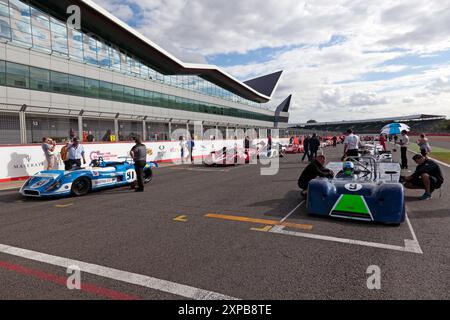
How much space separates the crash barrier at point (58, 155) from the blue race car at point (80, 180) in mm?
784

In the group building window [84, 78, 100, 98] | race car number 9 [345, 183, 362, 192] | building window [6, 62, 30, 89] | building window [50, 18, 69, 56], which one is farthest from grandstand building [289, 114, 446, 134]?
race car number 9 [345, 183, 362, 192]

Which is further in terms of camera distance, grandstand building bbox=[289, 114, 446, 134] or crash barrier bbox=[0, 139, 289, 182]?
grandstand building bbox=[289, 114, 446, 134]

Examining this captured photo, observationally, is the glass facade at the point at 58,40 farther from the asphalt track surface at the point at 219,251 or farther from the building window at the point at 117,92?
the asphalt track surface at the point at 219,251

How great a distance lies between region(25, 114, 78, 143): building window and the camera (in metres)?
15.0

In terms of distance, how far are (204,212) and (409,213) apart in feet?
13.2

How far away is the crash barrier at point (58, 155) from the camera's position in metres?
10.2

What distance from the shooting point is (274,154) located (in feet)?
64.0

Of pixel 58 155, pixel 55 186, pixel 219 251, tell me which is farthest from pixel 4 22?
pixel 219 251

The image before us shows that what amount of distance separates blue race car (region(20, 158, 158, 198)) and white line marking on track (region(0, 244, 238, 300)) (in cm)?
339

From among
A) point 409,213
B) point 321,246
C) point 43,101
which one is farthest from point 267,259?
point 43,101

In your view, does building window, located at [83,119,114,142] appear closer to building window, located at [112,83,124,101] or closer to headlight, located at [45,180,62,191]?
building window, located at [112,83,124,101]

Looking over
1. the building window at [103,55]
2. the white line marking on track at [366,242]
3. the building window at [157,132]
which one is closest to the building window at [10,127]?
the building window at [157,132]

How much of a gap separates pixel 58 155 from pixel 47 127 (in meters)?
5.15
